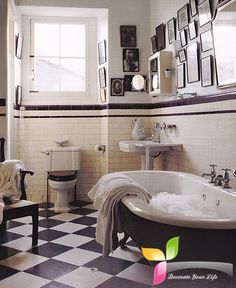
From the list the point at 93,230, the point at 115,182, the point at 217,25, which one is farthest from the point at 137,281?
the point at 217,25

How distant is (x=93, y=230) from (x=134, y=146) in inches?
44.0

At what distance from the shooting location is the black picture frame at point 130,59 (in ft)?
17.4

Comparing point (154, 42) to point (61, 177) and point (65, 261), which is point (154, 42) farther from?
point (65, 261)

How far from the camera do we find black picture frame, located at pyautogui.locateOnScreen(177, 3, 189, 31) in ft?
13.4

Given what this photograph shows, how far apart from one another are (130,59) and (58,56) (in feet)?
3.60

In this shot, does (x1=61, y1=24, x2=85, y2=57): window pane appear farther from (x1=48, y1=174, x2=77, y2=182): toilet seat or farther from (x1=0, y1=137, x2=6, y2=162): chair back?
(x1=0, y1=137, x2=6, y2=162): chair back

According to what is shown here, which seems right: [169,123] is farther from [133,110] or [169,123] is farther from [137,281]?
[137,281]

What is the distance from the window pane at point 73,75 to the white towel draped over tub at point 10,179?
2.20m

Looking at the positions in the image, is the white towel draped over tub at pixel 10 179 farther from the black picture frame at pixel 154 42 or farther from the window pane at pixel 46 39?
the black picture frame at pixel 154 42

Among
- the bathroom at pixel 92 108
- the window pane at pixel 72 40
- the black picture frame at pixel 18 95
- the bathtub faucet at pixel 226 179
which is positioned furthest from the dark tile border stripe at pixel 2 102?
the bathtub faucet at pixel 226 179

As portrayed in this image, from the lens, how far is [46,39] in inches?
217

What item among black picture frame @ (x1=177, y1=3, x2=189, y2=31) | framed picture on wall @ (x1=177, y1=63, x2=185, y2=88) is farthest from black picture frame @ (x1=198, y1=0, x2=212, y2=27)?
framed picture on wall @ (x1=177, y1=63, x2=185, y2=88)

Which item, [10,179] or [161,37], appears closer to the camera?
[10,179]

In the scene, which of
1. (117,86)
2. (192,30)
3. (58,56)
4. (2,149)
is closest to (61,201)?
(2,149)
